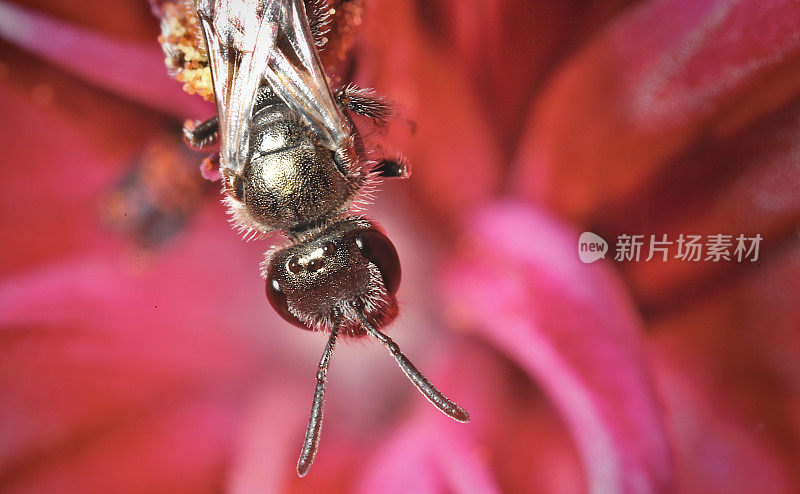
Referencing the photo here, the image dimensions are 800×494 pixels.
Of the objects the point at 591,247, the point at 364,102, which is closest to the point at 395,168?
the point at 364,102

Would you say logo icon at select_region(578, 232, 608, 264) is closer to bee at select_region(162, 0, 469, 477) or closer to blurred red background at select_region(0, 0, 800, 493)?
blurred red background at select_region(0, 0, 800, 493)

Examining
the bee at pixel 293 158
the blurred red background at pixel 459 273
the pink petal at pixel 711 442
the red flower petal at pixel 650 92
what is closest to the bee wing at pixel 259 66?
the bee at pixel 293 158

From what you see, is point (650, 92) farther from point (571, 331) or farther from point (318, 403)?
point (318, 403)

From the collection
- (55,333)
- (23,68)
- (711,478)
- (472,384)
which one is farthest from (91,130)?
(711,478)

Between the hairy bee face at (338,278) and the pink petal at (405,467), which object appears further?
the pink petal at (405,467)

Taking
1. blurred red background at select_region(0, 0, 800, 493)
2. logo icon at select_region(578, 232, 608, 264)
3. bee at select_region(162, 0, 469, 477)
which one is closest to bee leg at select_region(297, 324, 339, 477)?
bee at select_region(162, 0, 469, 477)

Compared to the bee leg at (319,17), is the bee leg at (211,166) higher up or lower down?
lower down

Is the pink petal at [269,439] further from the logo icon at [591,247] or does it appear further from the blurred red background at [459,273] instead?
the logo icon at [591,247]
